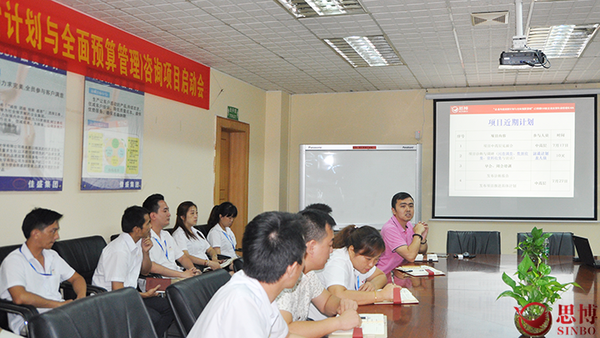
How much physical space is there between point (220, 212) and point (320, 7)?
2.50 metres

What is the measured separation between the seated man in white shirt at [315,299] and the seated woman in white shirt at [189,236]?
253 cm

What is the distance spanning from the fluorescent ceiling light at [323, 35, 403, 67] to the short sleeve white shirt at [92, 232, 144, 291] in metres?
2.58

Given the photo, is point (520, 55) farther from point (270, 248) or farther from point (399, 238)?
point (270, 248)

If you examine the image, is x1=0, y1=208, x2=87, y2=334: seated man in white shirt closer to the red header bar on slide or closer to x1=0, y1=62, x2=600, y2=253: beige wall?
x1=0, y1=62, x2=600, y2=253: beige wall

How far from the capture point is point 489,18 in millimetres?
4012

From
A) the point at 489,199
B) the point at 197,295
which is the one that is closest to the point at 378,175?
the point at 489,199

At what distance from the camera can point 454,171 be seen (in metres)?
6.86

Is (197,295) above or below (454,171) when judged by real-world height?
below

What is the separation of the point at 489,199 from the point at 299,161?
8.70 ft

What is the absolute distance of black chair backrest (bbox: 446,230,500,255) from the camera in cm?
513

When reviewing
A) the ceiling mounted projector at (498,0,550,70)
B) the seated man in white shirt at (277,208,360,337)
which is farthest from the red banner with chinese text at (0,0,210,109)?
the ceiling mounted projector at (498,0,550,70)

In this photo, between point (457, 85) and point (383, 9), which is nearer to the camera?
point (383, 9)

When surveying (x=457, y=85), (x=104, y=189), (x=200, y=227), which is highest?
(x=457, y=85)

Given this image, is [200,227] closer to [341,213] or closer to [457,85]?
[341,213]
